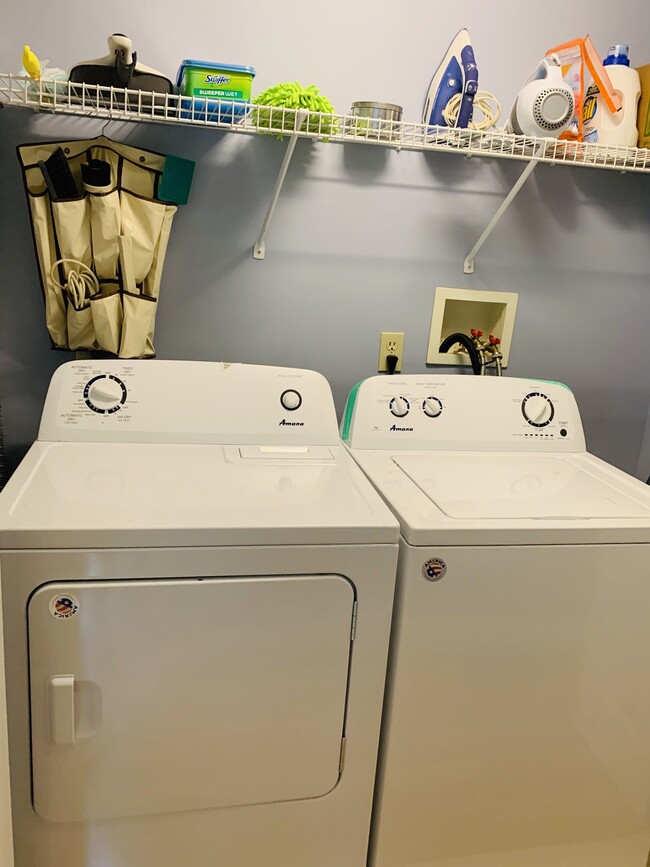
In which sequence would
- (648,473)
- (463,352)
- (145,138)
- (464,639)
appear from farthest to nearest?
(648,473) < (463,352) < (145,138) < (464,639)

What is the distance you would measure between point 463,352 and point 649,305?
0.63 metres

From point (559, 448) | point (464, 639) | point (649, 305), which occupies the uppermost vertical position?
point (649, 305)

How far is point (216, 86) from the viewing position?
1521mm

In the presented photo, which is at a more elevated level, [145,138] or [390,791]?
[145,138]

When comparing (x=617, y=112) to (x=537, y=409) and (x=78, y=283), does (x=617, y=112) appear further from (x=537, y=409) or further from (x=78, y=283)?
(x=78, y=283)

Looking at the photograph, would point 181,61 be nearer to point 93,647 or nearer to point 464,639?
point 93,647

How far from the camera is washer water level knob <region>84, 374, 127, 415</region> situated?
156cm

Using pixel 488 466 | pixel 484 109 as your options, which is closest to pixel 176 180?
pixel 484 109

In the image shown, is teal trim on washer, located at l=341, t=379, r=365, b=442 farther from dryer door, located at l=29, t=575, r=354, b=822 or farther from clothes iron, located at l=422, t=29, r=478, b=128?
clothes iron, located at l=422, t=29, r=478, b=128

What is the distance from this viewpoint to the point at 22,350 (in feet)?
5.84

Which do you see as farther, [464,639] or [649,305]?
[649,305]

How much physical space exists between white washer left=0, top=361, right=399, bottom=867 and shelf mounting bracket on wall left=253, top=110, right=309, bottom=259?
0.70 meters

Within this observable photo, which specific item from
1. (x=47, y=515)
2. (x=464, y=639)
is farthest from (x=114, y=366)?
(x=464, y=639)

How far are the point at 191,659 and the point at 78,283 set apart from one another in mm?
927
